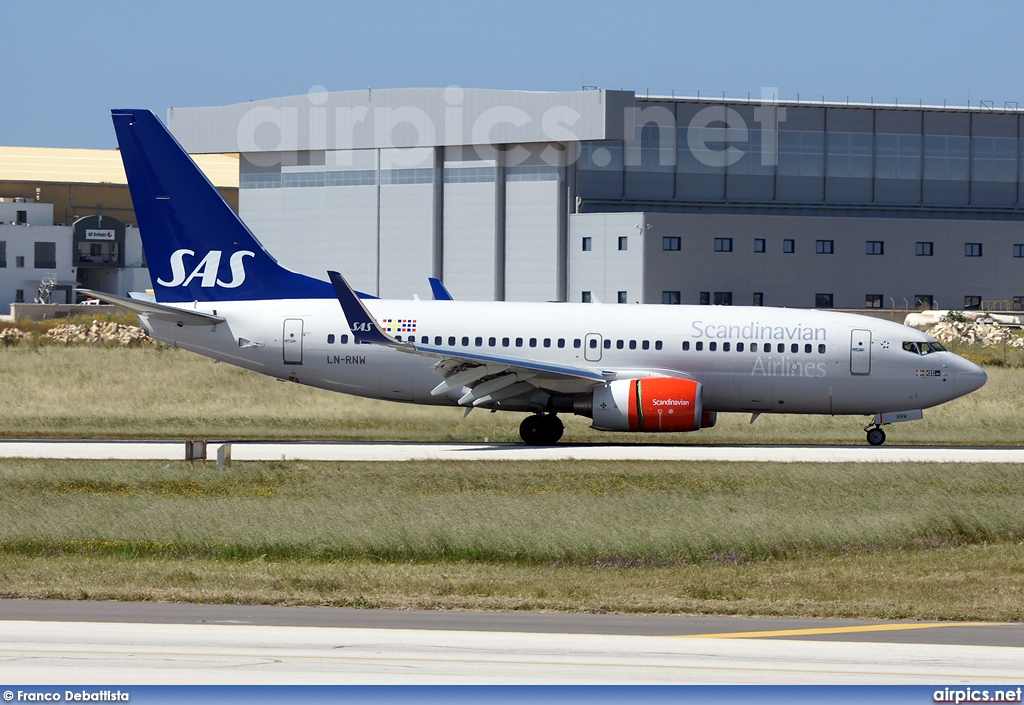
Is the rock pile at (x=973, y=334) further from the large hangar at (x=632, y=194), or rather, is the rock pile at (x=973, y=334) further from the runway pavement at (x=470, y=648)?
the runway pavement at (x=470, y=648)

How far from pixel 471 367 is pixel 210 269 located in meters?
7.82

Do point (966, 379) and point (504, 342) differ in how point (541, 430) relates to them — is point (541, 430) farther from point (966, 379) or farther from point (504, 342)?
point (966, 379)

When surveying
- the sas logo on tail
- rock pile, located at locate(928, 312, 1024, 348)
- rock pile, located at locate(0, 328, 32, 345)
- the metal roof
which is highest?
the metal roof

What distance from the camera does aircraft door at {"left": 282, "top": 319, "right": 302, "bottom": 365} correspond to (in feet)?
115

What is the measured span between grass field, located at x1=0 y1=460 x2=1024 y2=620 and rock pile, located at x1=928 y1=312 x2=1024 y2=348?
49504 millimetres

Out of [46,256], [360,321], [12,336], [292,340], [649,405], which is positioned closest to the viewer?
[360,321]

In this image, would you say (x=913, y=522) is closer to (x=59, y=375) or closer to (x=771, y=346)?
(x=771, y=346)

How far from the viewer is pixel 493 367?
33.2 m

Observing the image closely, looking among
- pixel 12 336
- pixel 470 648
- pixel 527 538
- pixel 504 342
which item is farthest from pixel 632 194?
pixel 470 648

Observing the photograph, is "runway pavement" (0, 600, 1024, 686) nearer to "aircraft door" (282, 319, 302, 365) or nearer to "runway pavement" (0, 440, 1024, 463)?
"runway pavement" (0, 440, 1024, 463)

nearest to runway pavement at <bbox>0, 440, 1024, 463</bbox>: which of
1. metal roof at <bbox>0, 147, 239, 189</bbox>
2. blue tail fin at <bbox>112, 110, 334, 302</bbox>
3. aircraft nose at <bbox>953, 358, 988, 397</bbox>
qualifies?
aircraft nose at <bbox>953, 358, 988, 397</bbox>

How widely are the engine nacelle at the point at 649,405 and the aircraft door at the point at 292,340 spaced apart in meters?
7.91

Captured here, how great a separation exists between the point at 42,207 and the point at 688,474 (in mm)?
123681

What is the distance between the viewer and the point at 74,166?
15238 cm
